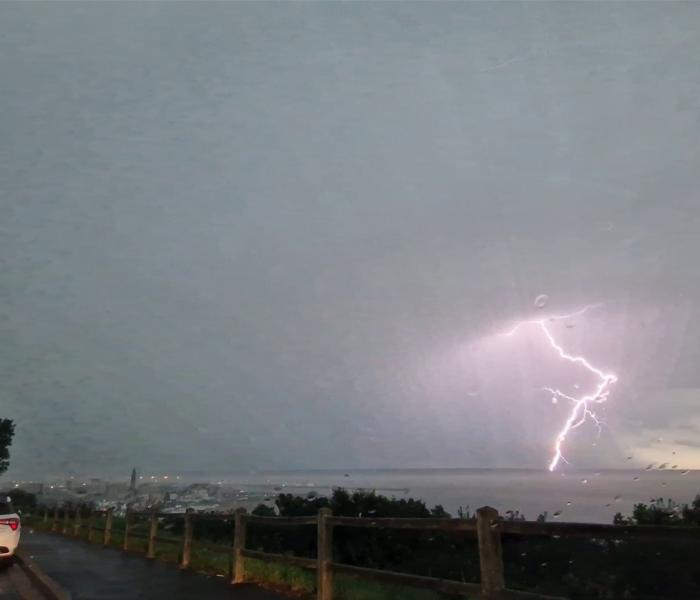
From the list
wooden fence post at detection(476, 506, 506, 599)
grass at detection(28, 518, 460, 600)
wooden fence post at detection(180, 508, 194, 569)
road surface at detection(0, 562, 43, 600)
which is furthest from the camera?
wooden fence post at detection(180, 508, 194, 569)

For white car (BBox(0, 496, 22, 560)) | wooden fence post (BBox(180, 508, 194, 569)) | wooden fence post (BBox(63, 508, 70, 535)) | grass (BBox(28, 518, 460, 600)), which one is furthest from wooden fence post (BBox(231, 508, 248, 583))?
wooden fence post (BBox(63, 508, 70, 535))

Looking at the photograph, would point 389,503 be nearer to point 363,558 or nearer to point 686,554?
point 363,558

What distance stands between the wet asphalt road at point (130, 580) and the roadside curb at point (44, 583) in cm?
26

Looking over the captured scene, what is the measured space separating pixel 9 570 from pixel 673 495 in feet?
44.8

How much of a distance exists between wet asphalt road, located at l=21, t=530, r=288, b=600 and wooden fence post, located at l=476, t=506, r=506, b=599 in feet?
15.0

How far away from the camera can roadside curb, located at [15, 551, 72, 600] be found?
411 inches

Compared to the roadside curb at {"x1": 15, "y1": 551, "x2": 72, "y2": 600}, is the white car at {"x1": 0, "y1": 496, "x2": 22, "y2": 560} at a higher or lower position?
higher

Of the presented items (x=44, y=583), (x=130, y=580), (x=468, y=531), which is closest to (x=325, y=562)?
(x=468, y=531)

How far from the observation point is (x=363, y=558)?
18.3 metres

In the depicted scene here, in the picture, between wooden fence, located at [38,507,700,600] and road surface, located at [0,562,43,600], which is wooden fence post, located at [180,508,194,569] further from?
road surface, located at [0,562,43,600]

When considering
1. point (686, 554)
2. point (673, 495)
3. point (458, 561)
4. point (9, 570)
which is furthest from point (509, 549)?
point (9, 570)

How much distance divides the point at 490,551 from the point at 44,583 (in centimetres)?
873

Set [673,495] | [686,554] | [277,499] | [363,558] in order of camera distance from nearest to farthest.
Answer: [686,554] → [673,495] → [363,558] → [277,499]

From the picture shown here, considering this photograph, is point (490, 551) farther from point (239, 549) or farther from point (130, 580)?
point (130, 580)
